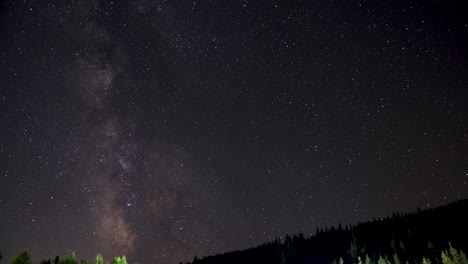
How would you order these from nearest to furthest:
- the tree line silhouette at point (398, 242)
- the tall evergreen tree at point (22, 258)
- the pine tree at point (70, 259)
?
the tall evergreen tree at point (22, 258)
the pine tree at point (70, 259)
the tree line silhouette at point (398, 242)

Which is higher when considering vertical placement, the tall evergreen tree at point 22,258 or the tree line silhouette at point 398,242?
the tree line silhouette at point 398,242

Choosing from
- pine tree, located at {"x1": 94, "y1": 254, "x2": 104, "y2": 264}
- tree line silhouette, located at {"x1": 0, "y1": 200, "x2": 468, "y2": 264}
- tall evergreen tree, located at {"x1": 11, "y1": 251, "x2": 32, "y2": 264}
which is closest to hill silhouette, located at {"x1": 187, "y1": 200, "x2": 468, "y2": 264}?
tree line silhouette, located at {"x1": 0, "y1": 200, "x2": 468, "y2": 264}

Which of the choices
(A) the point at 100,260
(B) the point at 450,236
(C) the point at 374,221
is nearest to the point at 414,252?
(B) the point at 450,236

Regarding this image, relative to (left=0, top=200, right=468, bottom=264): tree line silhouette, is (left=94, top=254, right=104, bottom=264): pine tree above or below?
below

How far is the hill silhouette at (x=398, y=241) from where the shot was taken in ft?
424

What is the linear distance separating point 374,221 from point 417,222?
29.8 meters

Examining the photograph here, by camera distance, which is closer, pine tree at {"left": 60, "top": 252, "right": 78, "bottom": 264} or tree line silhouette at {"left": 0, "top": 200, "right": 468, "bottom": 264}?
pine tree at {"left": 60, "top": 252, "right": 78, "bottom": 264}

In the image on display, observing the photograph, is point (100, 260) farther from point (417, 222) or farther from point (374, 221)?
point (374, 221)

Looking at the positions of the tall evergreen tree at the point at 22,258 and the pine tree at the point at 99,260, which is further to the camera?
the pine tree at the point at 99,260

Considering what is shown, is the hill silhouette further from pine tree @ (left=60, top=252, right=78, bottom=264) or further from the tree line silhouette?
pine tree @ (left=60, top=252, right=78, bottom=264)

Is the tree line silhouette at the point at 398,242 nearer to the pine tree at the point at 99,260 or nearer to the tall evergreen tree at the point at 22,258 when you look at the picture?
the pine tree at the point at 99,260

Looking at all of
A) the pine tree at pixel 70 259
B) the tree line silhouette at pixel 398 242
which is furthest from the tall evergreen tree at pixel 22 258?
the tree line silhouette at pixel 398 242

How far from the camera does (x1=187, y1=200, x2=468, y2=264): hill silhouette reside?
129 metres

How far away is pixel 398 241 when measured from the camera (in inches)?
5920
